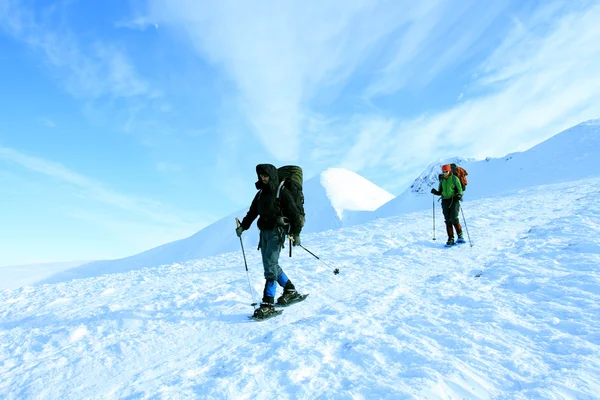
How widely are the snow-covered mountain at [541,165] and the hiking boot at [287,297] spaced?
31005 mm

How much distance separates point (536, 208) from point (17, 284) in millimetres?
52479

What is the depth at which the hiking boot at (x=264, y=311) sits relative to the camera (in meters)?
5.46

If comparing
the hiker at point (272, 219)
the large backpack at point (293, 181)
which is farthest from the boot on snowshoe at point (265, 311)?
the large backpack at point (293, 181)

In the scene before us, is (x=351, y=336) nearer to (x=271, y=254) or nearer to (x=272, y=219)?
(x=271, y=254)

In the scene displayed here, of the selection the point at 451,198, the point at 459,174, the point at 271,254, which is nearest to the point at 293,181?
the point at 271,254

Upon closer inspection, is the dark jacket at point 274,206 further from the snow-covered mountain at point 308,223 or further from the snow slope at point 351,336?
the snow-covered mountain at point 308,223

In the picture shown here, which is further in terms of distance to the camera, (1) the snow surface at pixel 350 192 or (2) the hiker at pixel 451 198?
(1) the snow surface at pixel 350 192

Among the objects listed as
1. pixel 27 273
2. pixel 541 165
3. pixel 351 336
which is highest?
pixel 27 273

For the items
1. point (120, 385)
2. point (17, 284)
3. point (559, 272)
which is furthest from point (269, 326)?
point (17, 284)

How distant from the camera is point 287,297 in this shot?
615 centimetres

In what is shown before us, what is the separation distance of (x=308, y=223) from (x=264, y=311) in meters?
72.6

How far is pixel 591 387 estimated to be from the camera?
2789mm

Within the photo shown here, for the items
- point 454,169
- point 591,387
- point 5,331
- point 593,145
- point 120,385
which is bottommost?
point 591,387

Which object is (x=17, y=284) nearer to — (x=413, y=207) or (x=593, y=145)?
(x=413, y=207)
